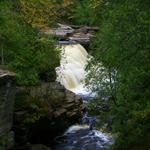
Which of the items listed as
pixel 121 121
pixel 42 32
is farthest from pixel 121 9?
pixel 42 32

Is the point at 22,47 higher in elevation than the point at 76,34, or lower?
lower

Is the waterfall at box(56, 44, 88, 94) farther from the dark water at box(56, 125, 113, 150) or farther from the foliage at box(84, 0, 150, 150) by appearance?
the foliage at box(84, 0, 150, 150)

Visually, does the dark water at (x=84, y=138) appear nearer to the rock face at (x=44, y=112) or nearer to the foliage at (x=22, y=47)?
the rock face at (x=44, y=112)

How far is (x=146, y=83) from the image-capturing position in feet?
51.8

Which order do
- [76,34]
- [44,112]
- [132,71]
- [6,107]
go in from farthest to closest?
[76,34] < [44,112] < [6,107] < [132,71]

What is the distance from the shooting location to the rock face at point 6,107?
18062mm

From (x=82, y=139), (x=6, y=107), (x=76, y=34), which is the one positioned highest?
(x=76, y=34)

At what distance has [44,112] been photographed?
21.6m

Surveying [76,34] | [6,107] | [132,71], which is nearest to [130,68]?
[132,71]

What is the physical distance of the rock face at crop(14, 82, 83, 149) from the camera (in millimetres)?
20656

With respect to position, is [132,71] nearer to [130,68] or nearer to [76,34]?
[130,68]

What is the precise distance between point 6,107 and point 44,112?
338cm

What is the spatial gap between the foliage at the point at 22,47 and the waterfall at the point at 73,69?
5.35 metres

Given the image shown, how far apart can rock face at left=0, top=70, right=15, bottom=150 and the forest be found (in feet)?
3.98
